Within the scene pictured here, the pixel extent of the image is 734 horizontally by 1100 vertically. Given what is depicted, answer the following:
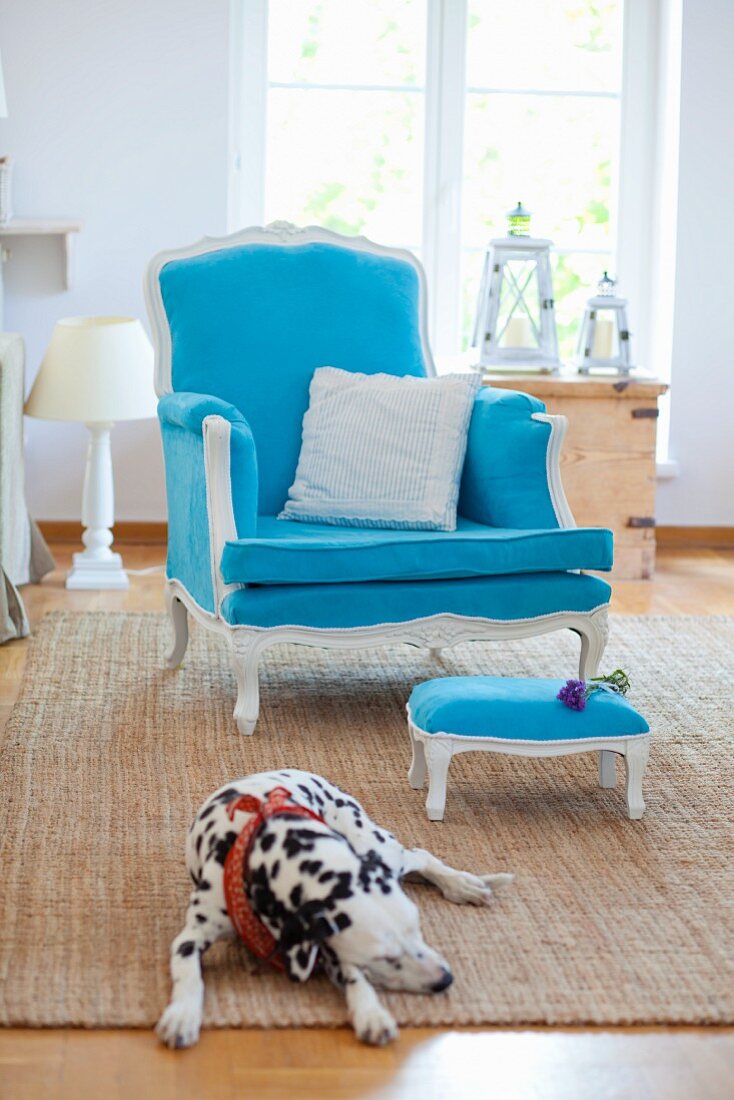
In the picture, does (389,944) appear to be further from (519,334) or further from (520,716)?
(519,334)

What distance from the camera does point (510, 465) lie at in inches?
123

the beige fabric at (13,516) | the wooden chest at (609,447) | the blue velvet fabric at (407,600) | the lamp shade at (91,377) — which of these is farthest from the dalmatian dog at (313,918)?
the wooden chest at (609,447)

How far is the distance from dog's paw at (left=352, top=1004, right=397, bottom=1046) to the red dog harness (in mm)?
161

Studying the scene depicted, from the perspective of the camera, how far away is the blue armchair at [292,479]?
2.81m

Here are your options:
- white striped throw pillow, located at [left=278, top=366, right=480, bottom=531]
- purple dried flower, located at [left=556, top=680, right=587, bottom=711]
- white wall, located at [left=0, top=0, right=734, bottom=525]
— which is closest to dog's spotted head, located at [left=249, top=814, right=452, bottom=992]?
purple dried flower, located at [left=556, top=680, right=587, bottom=711]

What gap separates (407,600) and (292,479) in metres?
0.63

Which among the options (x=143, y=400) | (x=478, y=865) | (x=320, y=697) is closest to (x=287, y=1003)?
(x=478, y=865)

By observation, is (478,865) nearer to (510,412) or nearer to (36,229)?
(510,412)

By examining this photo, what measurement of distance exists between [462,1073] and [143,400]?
271 cm

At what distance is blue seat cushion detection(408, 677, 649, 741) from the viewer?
93.5 inches

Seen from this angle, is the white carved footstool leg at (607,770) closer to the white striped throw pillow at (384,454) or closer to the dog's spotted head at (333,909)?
the white striped throw pillow at (384,454)

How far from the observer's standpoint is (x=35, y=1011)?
177cm

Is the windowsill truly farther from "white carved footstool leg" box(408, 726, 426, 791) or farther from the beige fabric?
"white carved footstool leg" box(408, 726, 426, 791)

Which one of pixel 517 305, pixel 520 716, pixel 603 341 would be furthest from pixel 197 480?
pixel 603 341
